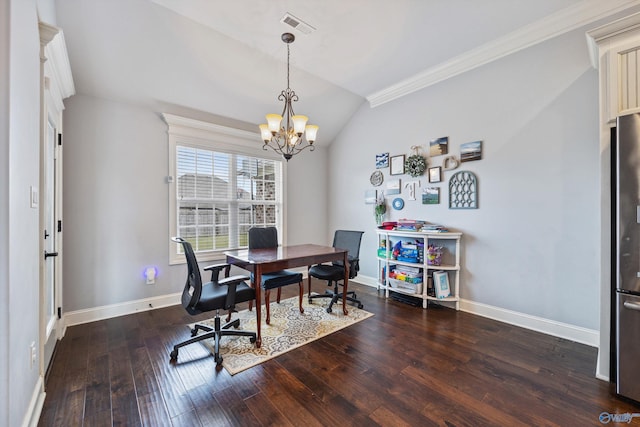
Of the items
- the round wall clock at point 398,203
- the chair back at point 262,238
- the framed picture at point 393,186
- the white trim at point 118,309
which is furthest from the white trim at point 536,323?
the white trim at point 118,309

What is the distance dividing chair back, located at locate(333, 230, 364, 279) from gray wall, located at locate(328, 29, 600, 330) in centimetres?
97

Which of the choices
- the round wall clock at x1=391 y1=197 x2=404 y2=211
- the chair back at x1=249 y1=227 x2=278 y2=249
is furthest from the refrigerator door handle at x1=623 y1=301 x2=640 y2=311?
the chair back at x1=249 y1=227 x2=278 y2=249

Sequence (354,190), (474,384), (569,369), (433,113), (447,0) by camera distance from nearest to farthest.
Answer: (474,384) < (569,369) < (447,0) < (433,113) < (354,190)

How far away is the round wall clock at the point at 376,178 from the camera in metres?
4.25

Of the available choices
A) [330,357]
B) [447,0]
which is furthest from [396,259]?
[447,0]

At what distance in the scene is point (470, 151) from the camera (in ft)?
10.6

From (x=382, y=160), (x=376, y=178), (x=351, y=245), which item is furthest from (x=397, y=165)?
(x=351, y=245)

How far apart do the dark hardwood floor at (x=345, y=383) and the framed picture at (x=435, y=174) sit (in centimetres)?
184

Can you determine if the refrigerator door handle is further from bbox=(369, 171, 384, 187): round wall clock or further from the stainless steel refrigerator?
bbox=(369, 171, 384, 187): round wall clock

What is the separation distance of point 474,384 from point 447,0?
320 centimetres

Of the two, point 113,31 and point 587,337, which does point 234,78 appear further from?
point 587,337

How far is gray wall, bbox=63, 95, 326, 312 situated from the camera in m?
2.92

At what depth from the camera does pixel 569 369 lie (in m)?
2.10

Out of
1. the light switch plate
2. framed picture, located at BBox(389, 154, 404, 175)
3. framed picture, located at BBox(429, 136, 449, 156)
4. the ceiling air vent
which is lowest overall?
the light switch plate
